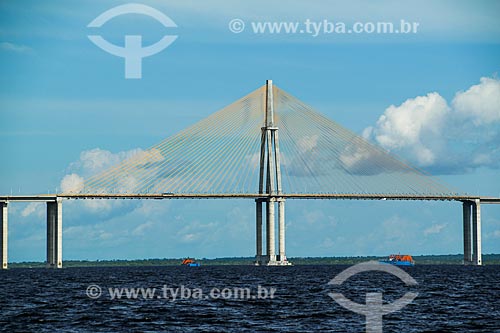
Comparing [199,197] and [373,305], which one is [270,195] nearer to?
[199,197]

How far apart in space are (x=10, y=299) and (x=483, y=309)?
3336cm

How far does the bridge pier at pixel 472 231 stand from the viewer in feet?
602

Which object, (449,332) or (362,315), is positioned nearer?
(449,332)

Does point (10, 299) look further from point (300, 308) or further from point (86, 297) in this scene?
point (300, 308)

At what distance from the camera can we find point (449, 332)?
48062 mm

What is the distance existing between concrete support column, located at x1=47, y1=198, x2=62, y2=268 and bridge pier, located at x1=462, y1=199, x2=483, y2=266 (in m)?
74.5

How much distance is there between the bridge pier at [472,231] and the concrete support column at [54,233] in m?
74.5

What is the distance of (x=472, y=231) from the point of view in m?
189

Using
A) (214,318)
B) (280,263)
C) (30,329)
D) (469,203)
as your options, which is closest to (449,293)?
(214,318)

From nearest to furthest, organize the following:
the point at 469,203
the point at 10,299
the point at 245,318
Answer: the point at 245,318
the point at 10,299
the point at 469,203

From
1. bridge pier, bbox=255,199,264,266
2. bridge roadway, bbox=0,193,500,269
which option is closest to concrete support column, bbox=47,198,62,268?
bridge roadway, bbox=0,193,500,269

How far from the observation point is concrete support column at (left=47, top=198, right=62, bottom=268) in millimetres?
160750

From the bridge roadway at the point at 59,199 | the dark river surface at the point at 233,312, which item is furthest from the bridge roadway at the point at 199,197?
the dark river surface at the point at 233,312

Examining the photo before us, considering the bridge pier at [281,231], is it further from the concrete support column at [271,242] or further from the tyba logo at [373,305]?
the tyba logo at [373,305]
